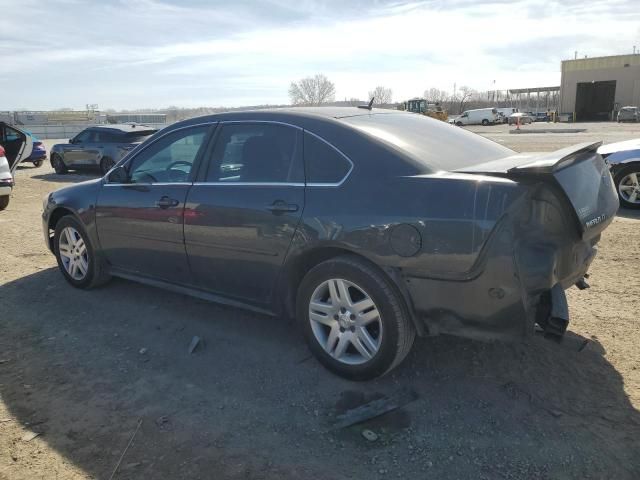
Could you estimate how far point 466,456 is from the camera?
9.00 feet

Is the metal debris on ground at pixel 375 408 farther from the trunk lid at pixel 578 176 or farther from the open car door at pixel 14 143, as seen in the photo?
the open car door at pixel 14 143

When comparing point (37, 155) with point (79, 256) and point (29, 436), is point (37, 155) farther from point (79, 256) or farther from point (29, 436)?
point (29, 436)

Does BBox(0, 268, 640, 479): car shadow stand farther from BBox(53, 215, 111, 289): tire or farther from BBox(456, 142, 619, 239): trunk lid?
BBox(456, 142, 619, 239): trunk lid

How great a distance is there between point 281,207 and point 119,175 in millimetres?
1973

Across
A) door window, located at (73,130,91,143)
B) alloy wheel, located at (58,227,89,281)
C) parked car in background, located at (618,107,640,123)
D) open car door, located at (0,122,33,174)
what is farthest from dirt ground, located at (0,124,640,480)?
parked car in background, located at (618,107,640,123)

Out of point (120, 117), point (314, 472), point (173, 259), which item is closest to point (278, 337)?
point (173, 259)

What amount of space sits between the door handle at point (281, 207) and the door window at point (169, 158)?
978mm

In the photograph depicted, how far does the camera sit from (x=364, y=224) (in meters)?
3.20

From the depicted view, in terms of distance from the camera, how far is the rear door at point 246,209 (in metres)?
3.61

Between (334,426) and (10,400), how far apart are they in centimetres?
208

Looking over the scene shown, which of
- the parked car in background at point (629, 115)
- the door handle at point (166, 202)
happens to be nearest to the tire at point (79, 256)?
the door handle at point (166, 202)

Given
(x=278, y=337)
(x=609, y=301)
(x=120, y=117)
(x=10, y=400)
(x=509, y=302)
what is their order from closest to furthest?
(x=509, y=302) → (x=10, y=400) → (x=278, y=337) → (x=609, y=301) → (x=120, y=117)

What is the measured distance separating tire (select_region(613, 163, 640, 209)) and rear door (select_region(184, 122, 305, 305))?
6.50 metres

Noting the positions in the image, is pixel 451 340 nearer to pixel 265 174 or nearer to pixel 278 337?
pixel 278 337
